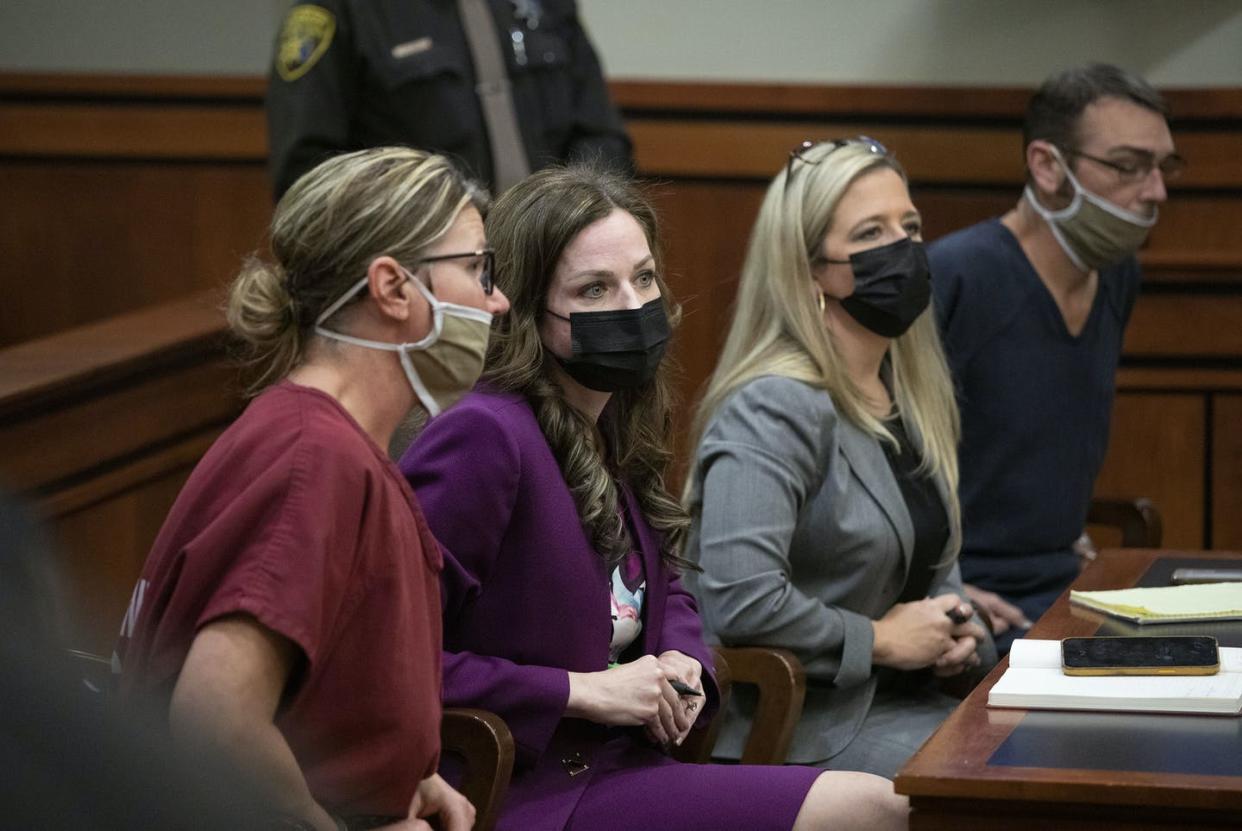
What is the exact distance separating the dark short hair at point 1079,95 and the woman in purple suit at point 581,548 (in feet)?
4.69

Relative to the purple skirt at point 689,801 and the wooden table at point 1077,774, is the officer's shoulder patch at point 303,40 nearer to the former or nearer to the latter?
the purple skirt at point 689,801

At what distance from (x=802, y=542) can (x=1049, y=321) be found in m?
0.97

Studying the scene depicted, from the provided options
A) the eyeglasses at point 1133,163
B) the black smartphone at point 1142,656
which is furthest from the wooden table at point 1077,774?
the eyeglasses at point 1133,163

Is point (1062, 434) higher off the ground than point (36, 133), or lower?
lower

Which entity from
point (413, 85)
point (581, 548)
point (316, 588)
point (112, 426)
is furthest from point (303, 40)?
point (316, 588)

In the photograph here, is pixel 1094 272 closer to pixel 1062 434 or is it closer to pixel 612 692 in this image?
pixel 1062 434

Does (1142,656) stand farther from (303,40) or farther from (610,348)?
(303,40)

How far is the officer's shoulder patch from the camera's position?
3660 millimetres

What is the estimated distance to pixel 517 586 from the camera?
2.11 meters

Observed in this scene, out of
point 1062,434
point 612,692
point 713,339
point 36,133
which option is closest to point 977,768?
point 612,692

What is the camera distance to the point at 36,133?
519cm

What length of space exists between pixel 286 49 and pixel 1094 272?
1.73 metres

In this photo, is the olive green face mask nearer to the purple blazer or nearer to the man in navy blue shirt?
the purple blazer

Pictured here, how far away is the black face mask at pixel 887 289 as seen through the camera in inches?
109
